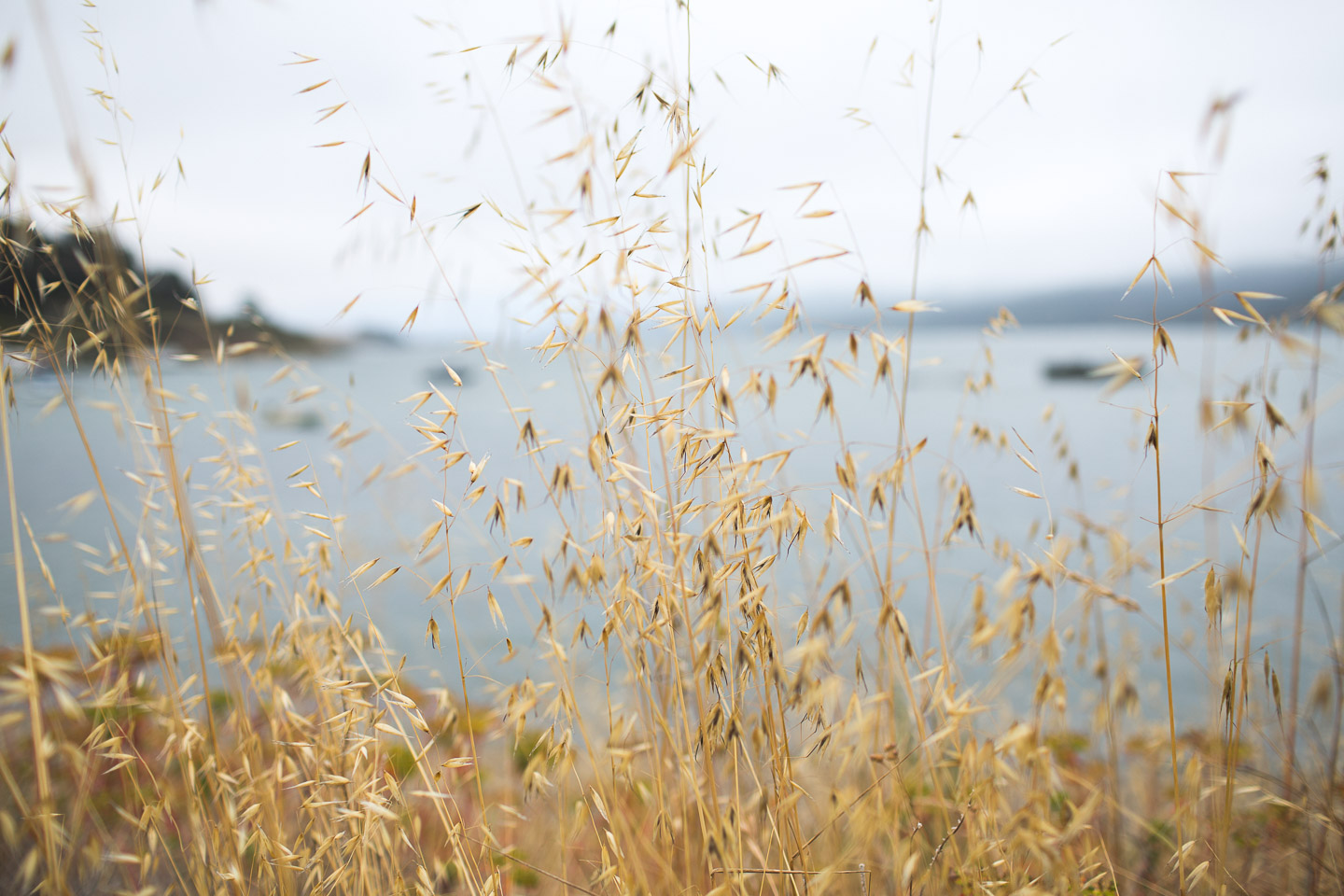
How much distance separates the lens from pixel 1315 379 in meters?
1.33

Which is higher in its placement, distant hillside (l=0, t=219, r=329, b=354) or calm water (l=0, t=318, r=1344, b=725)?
distant hillside (l=0, t=219, r=329, b=354)

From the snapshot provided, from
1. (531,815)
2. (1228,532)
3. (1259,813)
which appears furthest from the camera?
(1228,532)

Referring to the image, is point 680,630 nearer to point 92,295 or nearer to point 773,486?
point 773,486

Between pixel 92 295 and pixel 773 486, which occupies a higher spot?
Answer: pixel 92 295

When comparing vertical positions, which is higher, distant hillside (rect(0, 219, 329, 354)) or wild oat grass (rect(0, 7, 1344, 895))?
distant hillside (rect(0, 219, 329, 354))

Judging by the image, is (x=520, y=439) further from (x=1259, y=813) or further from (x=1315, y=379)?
(x=1259, y=813)

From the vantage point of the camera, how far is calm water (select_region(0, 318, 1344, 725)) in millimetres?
1354

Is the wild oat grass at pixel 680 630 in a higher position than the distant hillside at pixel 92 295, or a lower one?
lower

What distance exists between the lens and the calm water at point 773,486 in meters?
1.35

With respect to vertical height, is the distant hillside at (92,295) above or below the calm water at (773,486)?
above

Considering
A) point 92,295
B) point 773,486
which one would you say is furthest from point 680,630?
point 92,295

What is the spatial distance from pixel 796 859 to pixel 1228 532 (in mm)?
3979

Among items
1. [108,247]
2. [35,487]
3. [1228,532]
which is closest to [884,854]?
[108,247]

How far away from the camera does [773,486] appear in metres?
1.29
